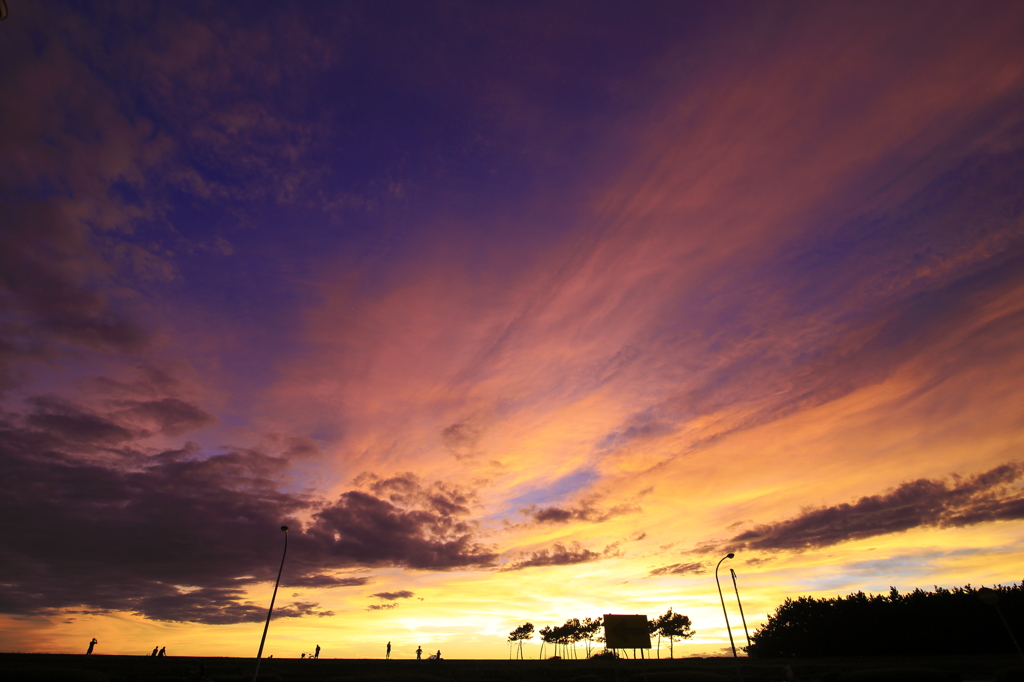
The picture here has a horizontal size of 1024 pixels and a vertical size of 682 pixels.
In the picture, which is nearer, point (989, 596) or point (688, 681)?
point (688, 681)

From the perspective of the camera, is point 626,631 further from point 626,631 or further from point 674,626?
point 674,626

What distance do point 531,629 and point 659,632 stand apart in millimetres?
43383

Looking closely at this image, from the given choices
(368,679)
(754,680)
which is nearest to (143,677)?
(368,679)

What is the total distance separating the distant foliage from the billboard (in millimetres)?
76725

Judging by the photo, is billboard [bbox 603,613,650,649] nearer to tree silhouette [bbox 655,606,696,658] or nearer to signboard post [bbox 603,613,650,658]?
signboard post [bbox 603,613,650,658]

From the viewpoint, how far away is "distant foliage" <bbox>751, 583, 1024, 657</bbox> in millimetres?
81688

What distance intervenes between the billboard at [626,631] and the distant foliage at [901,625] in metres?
76.7

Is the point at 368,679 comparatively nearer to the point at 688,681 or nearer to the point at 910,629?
the point at 688,681

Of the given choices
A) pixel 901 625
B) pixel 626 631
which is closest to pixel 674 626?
pixel 901 625

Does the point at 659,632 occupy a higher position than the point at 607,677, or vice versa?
the point at 659,632

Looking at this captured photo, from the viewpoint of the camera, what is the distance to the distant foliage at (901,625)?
81688 mm

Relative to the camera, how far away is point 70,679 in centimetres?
4166

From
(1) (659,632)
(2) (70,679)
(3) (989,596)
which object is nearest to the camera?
(2) (70,679)

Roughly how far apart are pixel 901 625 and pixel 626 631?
80.1 metres
